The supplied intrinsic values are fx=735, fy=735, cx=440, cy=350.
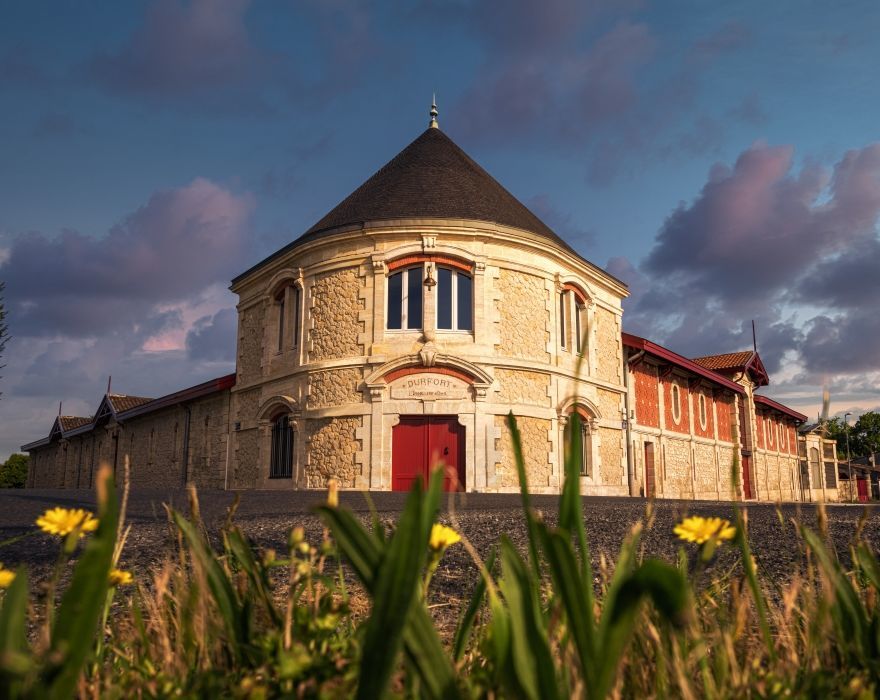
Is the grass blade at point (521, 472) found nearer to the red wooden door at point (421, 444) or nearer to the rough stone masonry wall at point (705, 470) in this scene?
the red wooden door at point (421, 444)

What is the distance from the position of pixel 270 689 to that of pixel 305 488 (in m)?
16.9

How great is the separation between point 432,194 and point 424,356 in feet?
15.4

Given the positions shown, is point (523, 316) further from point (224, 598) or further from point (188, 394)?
point (224, 598)

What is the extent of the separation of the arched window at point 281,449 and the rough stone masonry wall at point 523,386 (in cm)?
566

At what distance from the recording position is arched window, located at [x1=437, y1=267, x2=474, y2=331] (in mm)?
17891

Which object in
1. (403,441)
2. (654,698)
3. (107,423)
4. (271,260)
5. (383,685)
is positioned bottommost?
(654,698)

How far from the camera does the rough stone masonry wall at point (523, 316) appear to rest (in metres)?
18.0

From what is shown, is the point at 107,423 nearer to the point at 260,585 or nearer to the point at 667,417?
the point at 667,417

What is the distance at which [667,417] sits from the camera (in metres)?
24.7

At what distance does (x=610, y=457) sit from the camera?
20500 mm

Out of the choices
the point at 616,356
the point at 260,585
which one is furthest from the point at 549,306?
the point at 260,585

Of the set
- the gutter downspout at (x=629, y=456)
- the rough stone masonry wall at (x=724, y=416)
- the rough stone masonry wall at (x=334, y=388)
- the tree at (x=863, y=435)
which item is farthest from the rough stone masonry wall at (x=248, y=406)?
the tree at (x=863, y=435)

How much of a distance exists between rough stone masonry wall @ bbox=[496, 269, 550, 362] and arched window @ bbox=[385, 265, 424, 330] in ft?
6.55

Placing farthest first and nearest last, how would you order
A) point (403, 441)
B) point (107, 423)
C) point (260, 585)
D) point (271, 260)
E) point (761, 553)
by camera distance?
point (107, 423), point (271, 260), point (403, 441), point (761, 553), point (260, 585)
